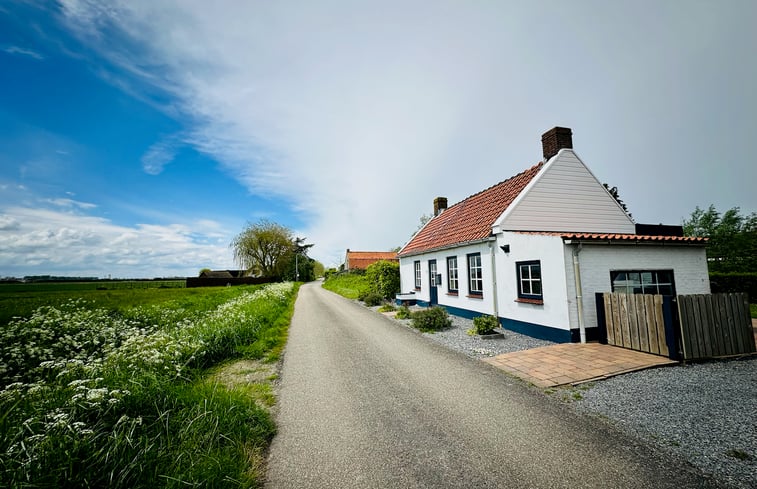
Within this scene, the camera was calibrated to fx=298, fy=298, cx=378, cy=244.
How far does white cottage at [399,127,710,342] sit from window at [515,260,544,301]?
3cm

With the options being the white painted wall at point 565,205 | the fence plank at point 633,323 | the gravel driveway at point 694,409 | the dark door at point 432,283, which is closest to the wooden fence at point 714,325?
the gravel driveway at point 694,409

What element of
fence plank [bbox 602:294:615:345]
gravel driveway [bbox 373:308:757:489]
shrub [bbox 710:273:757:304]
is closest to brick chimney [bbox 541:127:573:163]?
fence plank [bbox 602:294:615:345]

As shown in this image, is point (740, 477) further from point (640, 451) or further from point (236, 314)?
point (236, 314)

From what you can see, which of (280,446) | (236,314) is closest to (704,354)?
(280,446)

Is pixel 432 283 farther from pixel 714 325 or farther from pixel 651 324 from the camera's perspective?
pixel 714 325

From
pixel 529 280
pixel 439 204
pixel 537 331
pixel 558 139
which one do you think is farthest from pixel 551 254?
pixel 439 204

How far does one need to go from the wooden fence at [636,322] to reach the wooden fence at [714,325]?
1.13 feet

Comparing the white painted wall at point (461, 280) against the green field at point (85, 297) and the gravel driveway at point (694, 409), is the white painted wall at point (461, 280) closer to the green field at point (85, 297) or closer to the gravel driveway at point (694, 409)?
the gravel driveway at point (694, 409)

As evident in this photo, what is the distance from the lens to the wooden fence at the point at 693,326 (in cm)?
614

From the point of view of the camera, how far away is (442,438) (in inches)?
148

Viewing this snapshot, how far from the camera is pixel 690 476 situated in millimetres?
2977

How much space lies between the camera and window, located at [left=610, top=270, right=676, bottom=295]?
826cm

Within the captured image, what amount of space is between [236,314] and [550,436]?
950 cm

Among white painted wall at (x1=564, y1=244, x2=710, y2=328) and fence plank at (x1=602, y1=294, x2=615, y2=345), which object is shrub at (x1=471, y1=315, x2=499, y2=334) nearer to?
white painted wall at (x1=564, y1=244, x2=710, y2=328)
